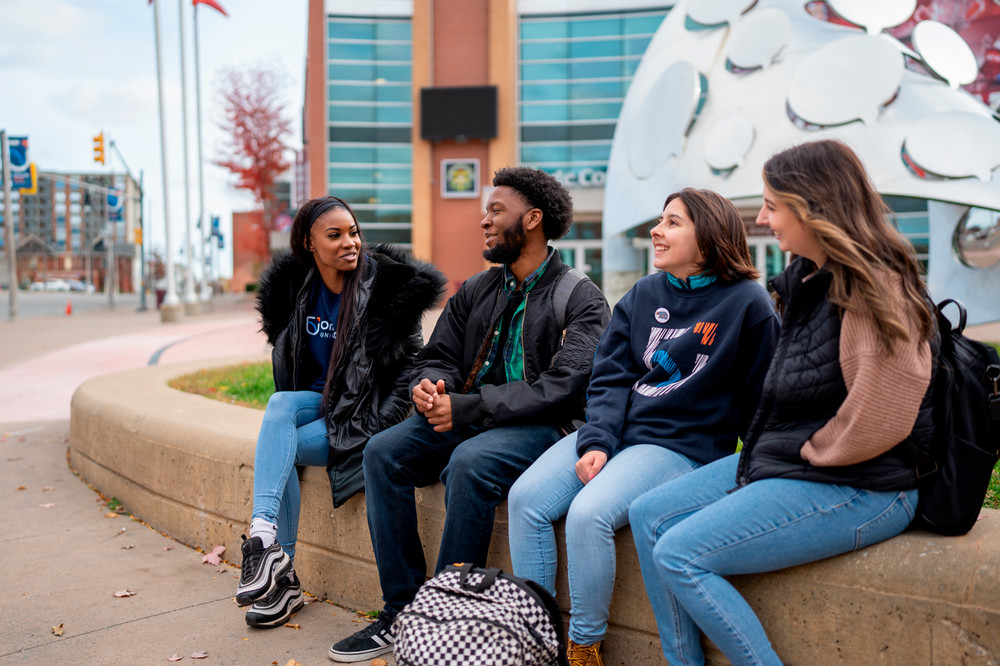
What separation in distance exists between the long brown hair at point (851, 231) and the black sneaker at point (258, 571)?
244cm

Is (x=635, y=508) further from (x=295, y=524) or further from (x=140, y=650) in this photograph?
(x=140, y=650)

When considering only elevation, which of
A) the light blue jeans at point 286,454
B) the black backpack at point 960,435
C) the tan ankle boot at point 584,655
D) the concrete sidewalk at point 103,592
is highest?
the black backpack at point 960,435

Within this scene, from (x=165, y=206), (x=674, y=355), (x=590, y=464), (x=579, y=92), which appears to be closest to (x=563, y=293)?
(x=674, y=355)

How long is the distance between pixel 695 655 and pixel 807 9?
2006cm

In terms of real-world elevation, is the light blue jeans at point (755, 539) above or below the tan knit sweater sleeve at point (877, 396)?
below

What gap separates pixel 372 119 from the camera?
3750cm

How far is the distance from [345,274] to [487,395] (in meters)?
1.23

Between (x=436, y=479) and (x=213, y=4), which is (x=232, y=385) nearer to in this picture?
(x=436, y=479)

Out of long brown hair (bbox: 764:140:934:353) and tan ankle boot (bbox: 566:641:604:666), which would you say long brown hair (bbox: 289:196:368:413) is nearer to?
tan ankle boot (bbox: 566:641:604:666)

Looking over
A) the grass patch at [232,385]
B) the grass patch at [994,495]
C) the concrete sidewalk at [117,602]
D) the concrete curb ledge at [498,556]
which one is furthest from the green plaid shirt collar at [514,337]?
the grass patch at [232,385]

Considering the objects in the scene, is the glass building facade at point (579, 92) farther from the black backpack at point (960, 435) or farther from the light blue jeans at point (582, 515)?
the black backpack at point (960, 435)

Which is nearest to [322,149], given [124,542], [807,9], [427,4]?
[427,4]

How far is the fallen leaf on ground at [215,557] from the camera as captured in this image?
4.33 m

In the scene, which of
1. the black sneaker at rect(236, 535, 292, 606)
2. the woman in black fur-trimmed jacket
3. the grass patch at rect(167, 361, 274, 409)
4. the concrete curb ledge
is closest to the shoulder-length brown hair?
the concrete curb ledge
